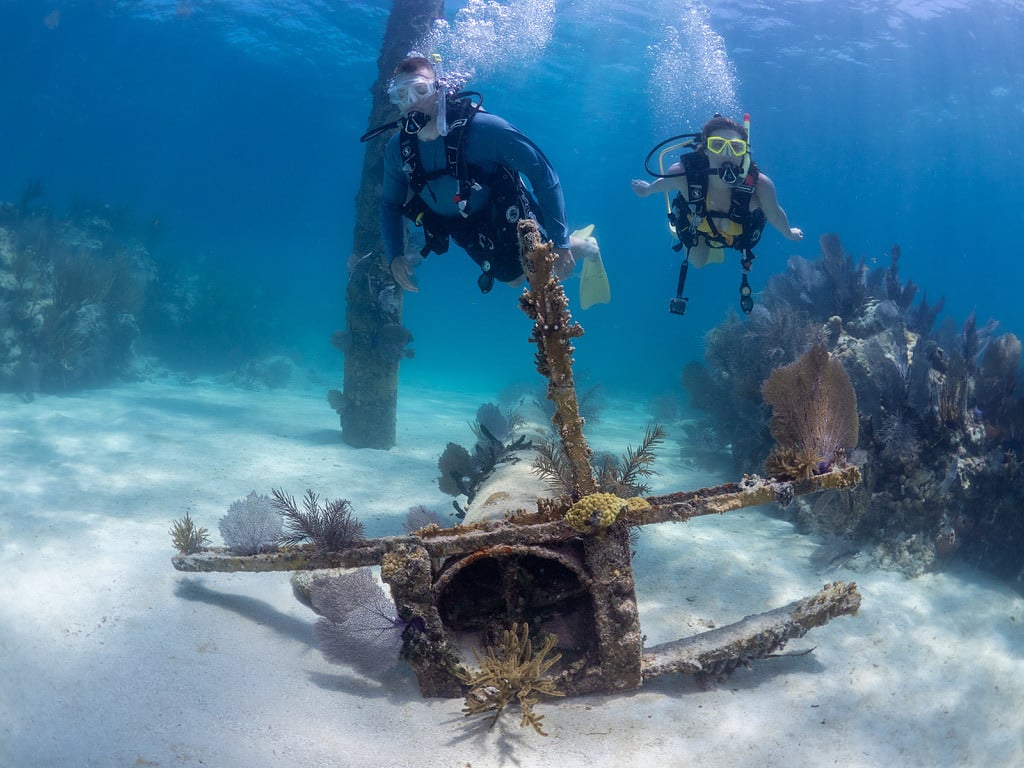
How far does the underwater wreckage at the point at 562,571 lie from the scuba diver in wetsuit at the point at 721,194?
3363mm

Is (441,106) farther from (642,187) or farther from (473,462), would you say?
(473,462)

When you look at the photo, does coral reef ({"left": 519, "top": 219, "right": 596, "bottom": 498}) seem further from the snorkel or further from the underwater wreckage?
the snorkel

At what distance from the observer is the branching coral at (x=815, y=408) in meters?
3.67

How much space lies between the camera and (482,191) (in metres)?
5.50

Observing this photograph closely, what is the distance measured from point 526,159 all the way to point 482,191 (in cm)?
57

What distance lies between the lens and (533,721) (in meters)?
2.86

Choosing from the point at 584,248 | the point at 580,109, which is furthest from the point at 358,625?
the point at 580,109

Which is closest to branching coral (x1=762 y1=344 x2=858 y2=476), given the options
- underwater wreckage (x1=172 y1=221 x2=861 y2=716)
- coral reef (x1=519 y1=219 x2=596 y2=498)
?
underwater wreckage (x1=172 y1=221 x2=861 y2=716)

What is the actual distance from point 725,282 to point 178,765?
91.2 metres

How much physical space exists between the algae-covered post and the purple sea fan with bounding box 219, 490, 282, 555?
13.9ft

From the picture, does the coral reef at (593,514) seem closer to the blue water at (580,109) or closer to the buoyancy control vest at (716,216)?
the buoyancy control vest at (716,216)

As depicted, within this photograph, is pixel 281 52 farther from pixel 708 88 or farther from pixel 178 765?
pixel 178 765

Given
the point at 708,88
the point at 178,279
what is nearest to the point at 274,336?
the point at 178,279

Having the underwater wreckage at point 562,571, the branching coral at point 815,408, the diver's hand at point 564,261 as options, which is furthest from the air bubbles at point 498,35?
the underwater wreckage at point 562,571
